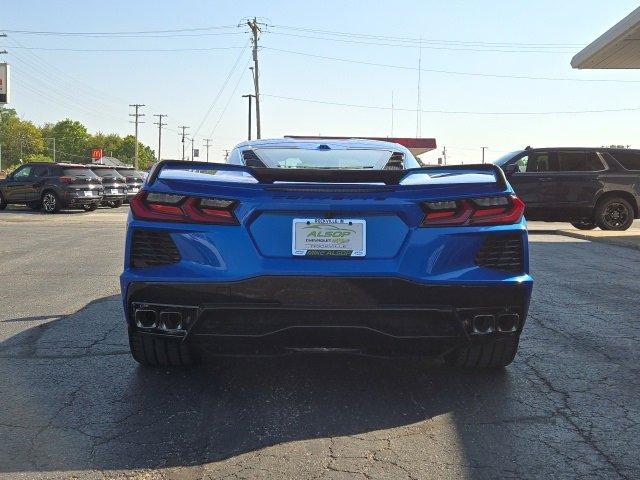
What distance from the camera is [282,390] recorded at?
3.83 metres

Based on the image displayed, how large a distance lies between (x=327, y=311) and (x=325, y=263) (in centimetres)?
23

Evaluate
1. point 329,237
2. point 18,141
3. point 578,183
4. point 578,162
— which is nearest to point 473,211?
point 329,237

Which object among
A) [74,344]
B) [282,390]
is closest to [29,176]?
[74,344]

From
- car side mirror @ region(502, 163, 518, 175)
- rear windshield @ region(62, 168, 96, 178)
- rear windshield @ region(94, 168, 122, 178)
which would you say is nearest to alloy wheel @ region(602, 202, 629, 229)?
car side mirror @ region(502, 163, 518, 175)

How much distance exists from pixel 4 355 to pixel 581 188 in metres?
13.4

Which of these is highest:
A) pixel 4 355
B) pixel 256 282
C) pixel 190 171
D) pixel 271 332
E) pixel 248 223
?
pixel 190 171

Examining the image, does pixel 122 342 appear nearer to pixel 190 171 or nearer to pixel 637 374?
pixel 190 171

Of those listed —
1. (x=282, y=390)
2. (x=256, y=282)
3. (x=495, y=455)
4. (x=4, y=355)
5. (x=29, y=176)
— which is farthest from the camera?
(x=29, y=176)

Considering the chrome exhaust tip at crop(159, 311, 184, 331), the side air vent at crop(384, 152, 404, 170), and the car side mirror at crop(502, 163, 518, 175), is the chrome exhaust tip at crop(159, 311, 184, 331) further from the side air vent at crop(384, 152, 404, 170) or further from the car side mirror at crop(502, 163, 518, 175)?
the car side mirror at crop(502, 163, 518, 175)

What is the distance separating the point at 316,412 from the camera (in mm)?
3467

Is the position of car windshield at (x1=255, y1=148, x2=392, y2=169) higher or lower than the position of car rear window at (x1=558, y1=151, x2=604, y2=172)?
lower

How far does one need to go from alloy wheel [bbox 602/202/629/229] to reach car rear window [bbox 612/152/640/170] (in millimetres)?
878

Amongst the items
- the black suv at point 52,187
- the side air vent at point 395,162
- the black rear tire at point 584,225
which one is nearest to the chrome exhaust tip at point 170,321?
the side air vent at point 395,162

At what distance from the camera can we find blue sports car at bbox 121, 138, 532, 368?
3.31 meters
